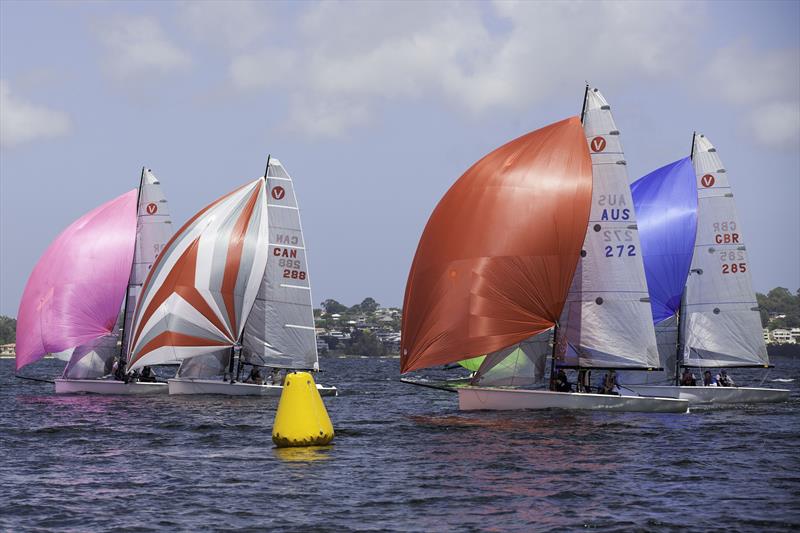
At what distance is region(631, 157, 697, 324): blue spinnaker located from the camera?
139 ft

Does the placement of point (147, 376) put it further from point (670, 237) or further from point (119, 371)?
point (670, 237)

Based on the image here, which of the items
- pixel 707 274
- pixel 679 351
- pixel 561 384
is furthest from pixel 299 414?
pixel 707 274

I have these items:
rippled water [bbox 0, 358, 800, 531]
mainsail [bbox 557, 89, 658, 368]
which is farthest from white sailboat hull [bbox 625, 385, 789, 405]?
mainsail [bbox 557, 89, 658, 368]

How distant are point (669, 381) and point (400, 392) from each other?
1567cm

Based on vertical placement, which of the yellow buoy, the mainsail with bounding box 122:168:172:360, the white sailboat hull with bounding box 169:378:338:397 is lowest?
the yellow buoy

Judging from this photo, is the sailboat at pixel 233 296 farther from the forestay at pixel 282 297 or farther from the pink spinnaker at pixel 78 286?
the pink spinnaker at pixel 78 286

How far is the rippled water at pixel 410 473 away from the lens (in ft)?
60.3

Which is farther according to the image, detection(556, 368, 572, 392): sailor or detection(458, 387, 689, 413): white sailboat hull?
detection(556, 368, 572, 392): sailor

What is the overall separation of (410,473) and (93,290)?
1000 inches

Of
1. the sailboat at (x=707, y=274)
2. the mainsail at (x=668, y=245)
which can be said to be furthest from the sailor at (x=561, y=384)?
the mainsail at (x=668, y=245)

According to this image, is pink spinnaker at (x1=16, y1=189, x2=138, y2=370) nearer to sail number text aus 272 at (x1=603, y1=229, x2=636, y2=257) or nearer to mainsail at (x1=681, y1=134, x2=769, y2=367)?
sail number text aus 272 at (x1=603, y1=229, x2=636, y2=257)

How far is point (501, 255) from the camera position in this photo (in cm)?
3331

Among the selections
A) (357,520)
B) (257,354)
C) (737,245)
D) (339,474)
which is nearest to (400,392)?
(257,354)

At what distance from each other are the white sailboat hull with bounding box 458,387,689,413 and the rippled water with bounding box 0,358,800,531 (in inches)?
11.8
